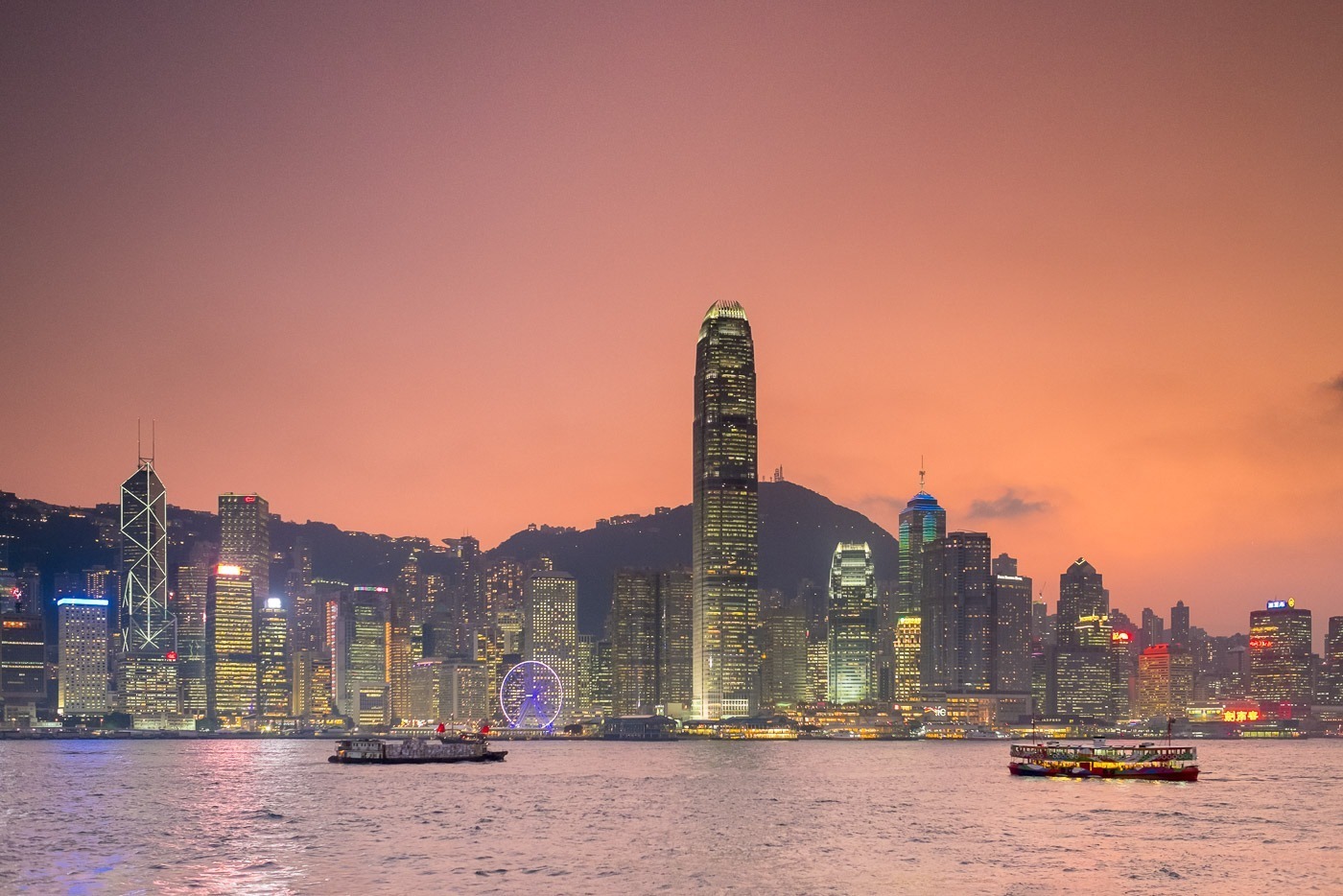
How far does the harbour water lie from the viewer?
234 feet

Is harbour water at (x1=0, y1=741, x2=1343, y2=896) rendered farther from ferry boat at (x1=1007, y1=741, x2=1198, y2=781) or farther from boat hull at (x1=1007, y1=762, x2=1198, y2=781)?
ferry boat at (x1=1007, y1=741, x2=1198, y2=781)

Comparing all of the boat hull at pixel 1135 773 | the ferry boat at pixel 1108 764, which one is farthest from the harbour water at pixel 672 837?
the ferry boat at pixel 1108 764

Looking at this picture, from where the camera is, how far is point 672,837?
91875 millimetres

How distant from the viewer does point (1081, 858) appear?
260 feet

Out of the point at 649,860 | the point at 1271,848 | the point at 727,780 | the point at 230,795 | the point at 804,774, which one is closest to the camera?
the point at 649,860

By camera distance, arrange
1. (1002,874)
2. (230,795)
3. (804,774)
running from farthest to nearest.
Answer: (804,774) < (230,795) < (1002,874)

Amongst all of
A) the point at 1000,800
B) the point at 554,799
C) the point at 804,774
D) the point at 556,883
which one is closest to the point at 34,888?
the point at 556,883

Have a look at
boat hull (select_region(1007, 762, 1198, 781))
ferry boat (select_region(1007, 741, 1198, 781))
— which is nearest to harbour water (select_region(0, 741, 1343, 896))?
boat hull (select_region(1007, 762, 1198, 781))

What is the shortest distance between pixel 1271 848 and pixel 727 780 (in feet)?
249

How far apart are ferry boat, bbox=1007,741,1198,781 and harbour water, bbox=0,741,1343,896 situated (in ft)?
16.3

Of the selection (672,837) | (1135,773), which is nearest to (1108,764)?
(1135,773)

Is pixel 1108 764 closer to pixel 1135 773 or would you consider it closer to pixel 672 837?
pixel 1135 773

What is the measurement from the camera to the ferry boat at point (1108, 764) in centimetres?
15375

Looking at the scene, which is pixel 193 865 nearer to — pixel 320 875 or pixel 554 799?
pixel 320 875
